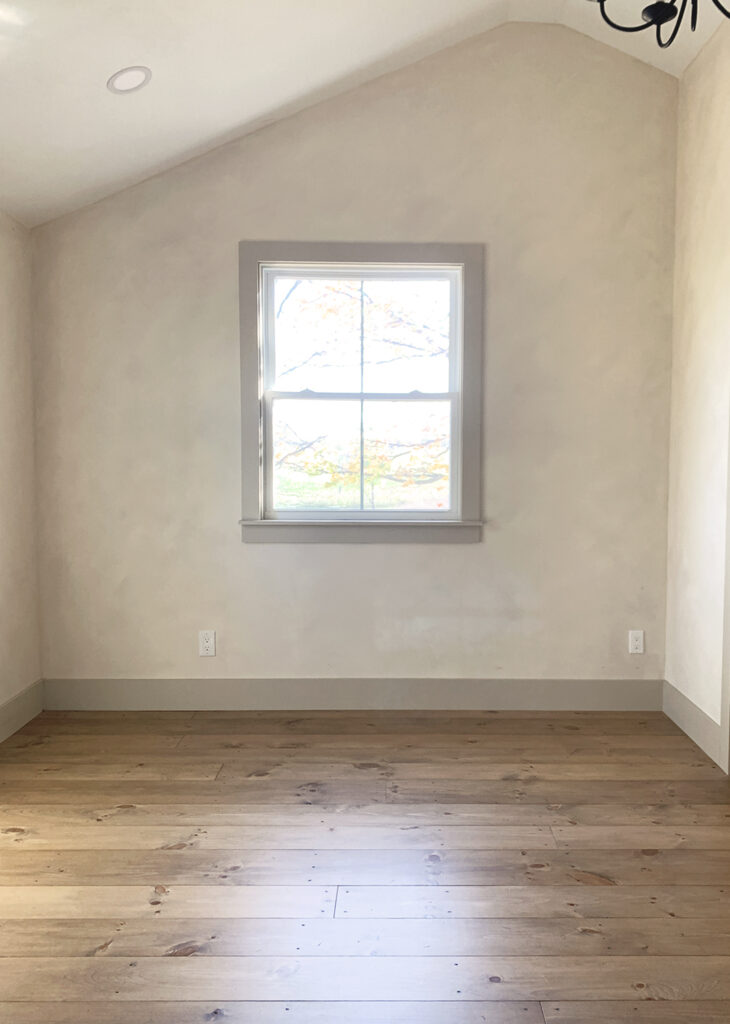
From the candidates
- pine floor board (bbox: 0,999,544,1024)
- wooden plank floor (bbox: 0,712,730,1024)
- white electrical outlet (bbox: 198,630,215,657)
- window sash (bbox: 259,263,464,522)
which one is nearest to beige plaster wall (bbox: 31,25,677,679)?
white electrical outlet (bbox: 198,630,215,657)

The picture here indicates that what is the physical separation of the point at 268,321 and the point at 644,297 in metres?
1.89

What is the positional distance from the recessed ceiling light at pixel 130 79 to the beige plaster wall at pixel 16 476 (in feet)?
3.05

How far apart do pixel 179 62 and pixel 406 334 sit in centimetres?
153

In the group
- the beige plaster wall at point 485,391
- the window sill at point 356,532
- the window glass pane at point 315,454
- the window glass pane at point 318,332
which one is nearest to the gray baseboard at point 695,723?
the beige plaster wall at point 485,391

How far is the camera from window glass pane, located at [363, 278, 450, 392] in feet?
11.9

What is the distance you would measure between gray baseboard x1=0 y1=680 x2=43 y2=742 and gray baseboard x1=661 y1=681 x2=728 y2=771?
3.18 metres

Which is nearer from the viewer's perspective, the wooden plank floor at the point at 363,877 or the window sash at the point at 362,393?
the wooden plank floor at the point at 363,877

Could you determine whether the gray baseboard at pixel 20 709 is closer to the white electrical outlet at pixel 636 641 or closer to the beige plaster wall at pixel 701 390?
the white electrical outlet at pixel 636 641

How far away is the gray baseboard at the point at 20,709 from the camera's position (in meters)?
3.29

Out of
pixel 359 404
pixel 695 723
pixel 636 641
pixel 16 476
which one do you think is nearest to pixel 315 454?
pixel 359 404

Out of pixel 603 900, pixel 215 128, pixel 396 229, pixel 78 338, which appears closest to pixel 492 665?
pixel 603 900

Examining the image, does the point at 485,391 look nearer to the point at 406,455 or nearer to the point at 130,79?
the point at 406,455

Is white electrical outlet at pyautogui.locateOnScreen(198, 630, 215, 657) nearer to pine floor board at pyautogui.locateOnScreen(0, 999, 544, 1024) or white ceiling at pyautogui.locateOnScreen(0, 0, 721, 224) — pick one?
pine floor board at pyautogui.locateOnScreen(0, 999, 544, 1024)

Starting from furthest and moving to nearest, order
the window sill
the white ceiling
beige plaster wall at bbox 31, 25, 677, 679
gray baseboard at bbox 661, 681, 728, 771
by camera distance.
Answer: the window sill → beige plaster wall at bbox 31, 25, 677, 679 → gray baseboard at bbox 661, 681, 728, 771 → the white ceiling
